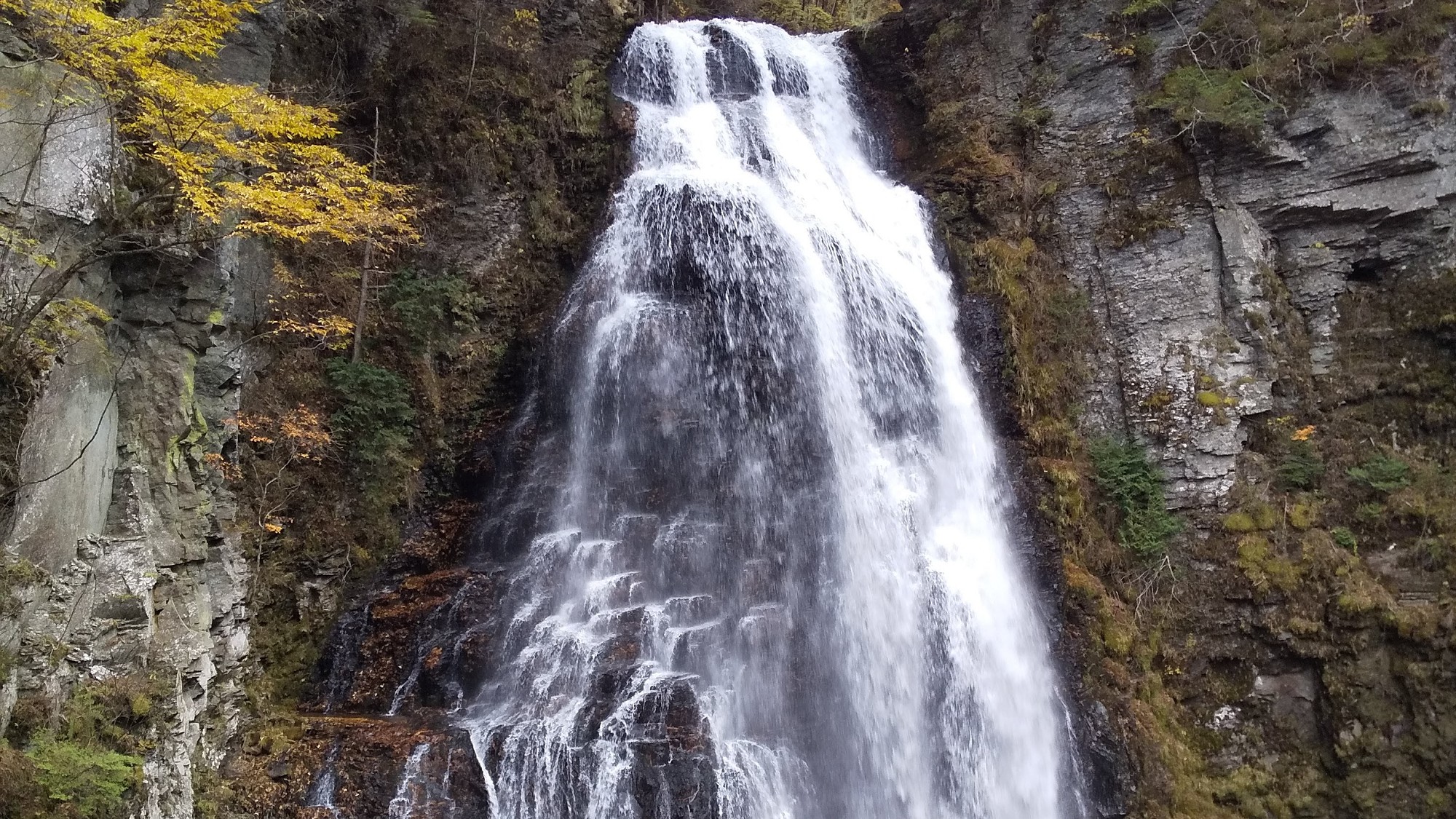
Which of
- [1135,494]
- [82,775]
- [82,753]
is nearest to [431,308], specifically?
[82,753]

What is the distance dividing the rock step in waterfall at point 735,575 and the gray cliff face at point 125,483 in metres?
1.51

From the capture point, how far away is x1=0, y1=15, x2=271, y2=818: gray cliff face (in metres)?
6.13

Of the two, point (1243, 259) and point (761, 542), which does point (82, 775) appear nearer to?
point (761, 542)

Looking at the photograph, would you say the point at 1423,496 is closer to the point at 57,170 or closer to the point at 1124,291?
the point at 1124,291

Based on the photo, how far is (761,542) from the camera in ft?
32.4

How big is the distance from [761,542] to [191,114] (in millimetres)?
7348

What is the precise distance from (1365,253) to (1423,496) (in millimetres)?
3381

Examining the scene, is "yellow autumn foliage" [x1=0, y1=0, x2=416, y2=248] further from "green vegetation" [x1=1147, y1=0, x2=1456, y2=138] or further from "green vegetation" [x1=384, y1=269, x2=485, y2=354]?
"green vegetation" [x1=1147, y1=0, x2=1456, y2=138]

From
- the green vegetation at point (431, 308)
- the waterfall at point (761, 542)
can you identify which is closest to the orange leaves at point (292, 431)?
the green vegetation at point (431, 308)

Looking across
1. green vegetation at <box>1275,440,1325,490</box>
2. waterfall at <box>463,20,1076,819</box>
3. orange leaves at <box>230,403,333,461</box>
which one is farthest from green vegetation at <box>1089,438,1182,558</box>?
orange leaves at <box>230,403,333,461</box>

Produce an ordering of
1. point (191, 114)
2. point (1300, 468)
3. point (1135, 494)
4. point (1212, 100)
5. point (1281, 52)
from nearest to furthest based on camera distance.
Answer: point (191, 114)
point (1300, 468)
point (1135, 494)
point (1281, 52)
point (1212, 100)

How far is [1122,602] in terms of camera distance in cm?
1038

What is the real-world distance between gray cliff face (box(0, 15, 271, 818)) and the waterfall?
274 centimetres

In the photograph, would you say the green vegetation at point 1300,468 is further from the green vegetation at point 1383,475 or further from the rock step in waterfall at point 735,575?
the rock step in waterfall at point 735,575
